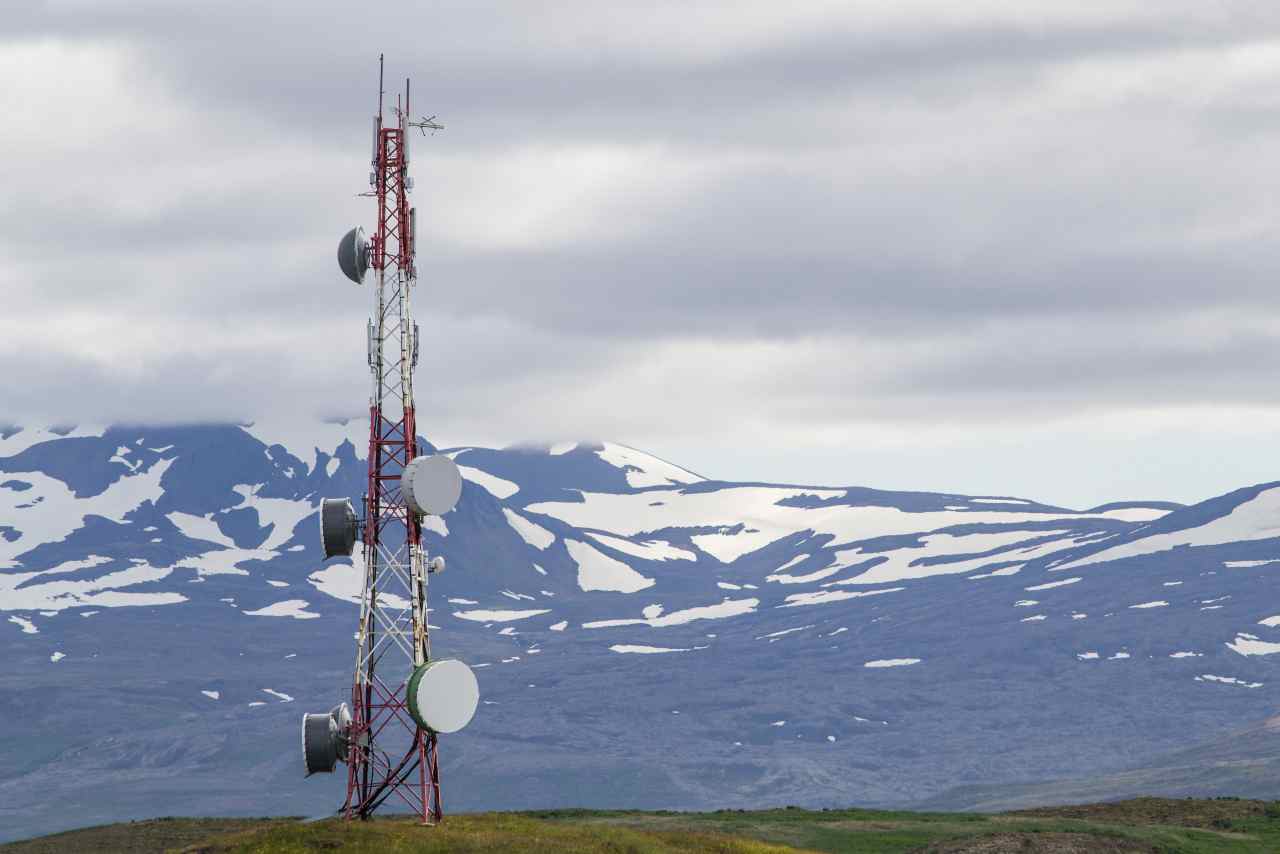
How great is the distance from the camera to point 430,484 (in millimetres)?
60938

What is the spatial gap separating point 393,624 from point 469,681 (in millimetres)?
2984

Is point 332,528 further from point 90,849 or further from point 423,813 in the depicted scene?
point 90,849

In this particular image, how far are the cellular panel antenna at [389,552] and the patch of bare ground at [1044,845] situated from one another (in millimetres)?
25037

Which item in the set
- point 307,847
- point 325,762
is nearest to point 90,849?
point 325,762

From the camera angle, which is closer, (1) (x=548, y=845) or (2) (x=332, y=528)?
(1) (x=548, y=845)

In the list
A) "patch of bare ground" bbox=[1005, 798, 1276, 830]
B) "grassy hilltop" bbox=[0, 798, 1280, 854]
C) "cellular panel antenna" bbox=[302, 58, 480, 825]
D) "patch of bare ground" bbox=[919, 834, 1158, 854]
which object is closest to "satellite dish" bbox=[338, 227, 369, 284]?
"cellular panel antenna" bbox=[302, 58, 480, 825]

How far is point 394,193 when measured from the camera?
64438 millimetres

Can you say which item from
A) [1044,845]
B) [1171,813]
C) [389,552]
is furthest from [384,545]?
[1171,813]

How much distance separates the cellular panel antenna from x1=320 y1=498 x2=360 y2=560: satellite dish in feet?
0.11

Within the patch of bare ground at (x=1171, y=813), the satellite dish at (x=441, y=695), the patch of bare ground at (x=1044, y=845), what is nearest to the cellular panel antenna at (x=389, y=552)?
the satellite dish at (x=441, y=695)

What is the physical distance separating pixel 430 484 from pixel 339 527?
3720mm

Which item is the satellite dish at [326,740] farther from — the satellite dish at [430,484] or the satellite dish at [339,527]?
the satellite dish at [430,484]

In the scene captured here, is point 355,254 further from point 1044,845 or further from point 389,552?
point 1044,845

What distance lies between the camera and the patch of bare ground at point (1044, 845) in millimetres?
75438
